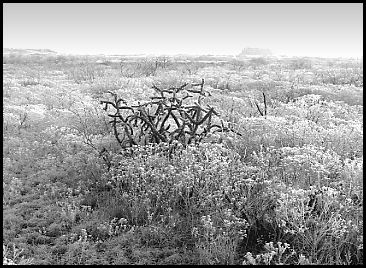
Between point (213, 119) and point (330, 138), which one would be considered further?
point (213, 119)

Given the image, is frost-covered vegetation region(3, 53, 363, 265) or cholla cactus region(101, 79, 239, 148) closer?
frost-covered vegetation region(3, 53, 363, 265)

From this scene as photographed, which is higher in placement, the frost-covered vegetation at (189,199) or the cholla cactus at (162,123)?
the cholla cactus at (162,123)

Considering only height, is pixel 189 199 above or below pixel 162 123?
below

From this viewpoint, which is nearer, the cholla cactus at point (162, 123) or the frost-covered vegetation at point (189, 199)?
the frost-covered vegetation at point (189, 199)

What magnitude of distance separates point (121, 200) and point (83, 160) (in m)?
1.83

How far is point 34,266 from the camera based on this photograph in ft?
14.5

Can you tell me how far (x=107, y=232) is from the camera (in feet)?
17.4

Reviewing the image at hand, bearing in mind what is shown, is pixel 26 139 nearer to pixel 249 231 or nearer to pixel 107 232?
pixel 107 232

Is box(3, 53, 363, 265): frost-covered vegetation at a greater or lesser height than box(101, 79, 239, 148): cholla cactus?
lesser

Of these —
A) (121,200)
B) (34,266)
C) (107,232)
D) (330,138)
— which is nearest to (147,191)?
(121,200)

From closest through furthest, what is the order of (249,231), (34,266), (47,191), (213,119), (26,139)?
1. (34,266)
2. (249,231)
3. (47,191)
4. (26,139)
5. (213,119)

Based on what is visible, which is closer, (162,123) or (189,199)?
(189,199)

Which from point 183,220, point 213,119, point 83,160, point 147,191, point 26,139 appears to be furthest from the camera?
point 213,119

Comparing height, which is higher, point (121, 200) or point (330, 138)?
point (330, 138)
